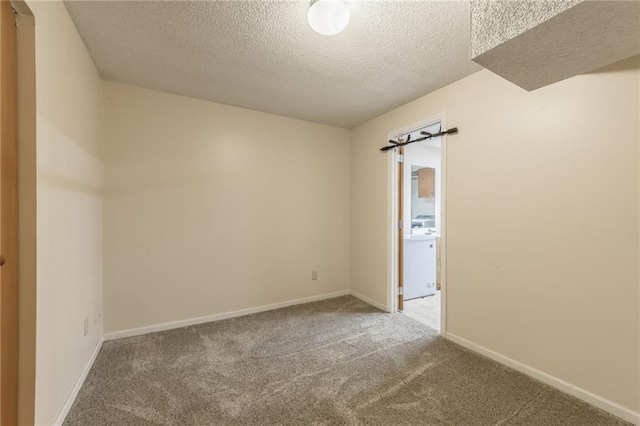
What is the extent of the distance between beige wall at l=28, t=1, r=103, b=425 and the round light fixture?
1378 mm

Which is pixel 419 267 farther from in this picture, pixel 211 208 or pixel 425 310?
pixel 211 208

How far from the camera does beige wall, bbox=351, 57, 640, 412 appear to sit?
61.6 inches

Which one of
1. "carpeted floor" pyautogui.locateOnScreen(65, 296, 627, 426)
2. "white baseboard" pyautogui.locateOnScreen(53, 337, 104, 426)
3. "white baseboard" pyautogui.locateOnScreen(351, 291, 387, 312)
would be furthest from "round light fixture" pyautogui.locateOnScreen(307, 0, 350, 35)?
"white baseboard" pyautogui.locateOnScreen(351, 291, 387, 312)

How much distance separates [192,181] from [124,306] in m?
1.39

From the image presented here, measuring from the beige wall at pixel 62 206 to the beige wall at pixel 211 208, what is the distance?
0.33 meters

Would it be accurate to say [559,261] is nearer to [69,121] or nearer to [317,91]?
[317,91]

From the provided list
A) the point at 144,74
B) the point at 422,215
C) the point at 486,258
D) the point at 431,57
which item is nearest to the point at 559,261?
the point at 486,258

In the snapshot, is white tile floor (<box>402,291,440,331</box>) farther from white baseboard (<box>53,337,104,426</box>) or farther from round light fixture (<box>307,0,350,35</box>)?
white baseboard (<box>53,337,104,426</box>)

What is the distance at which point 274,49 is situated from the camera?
2.00 m

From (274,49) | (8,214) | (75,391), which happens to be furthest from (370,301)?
(8,214)

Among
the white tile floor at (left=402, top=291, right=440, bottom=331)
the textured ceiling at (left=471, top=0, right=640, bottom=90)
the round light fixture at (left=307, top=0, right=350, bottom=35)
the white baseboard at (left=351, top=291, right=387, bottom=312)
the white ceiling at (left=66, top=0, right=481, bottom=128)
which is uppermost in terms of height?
the white ceiling at (left=66, top=0, right=481, bottom=128)

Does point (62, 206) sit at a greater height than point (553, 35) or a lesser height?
lesser

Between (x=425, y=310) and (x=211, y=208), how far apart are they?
2935 millimetres

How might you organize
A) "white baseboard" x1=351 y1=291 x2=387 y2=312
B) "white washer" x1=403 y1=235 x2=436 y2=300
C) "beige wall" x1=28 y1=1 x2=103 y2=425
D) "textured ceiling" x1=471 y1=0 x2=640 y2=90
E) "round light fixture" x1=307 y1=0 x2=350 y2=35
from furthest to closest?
"white washer" x1=403 y1=235 x2=436 y2=300 → "white baseboard" x1=351 y1=291 x2=387 y2=312 → "round light fixture" x1=307 y1=0 x2=350 y2=35 → "beige wall" x1=28 y1=1 x2=103 y2=425 → "textured ceiling" x1=471 y1=0 x2=640 y2=90
